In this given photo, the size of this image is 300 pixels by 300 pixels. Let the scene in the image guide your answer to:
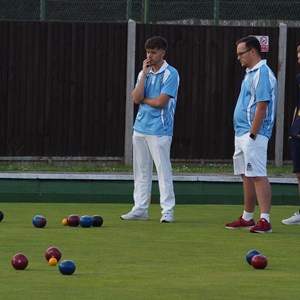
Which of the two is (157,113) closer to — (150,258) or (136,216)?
(136,216)

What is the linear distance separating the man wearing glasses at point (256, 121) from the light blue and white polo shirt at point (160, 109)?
2.59 feet

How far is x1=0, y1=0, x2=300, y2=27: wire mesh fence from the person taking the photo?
1794 centimetres

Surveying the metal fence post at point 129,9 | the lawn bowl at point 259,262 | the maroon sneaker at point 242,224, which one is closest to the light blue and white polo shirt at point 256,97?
the maroon sneaker at point 242,224

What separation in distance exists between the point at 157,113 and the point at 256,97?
1.12 m

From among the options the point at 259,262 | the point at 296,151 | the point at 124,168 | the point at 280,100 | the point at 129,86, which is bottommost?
the point at 124,168

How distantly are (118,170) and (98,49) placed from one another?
6.04ft

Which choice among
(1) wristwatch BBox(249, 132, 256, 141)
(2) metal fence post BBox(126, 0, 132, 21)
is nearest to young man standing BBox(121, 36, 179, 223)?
(1) wristwatch BBox(249, 132, 256, 141)

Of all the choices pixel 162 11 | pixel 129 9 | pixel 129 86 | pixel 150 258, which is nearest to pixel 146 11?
pixel 129 9

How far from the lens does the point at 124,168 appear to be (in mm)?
16797

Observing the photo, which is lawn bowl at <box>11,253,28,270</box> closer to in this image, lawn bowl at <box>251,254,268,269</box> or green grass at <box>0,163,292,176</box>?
lawn bowl at <box>251,254,268,269</box>

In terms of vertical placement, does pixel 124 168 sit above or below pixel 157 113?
below

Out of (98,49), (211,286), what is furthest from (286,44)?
(211,286)

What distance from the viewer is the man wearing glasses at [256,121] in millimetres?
10320

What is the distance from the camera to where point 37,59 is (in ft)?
56.5
